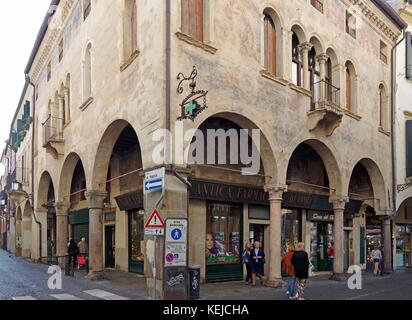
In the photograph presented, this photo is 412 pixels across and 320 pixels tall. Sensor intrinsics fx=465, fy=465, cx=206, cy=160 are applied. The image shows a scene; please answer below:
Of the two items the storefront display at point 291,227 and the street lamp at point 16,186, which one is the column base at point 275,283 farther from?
the street lamp at point 16,186

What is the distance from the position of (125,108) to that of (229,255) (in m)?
6.45

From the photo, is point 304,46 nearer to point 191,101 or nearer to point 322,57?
point 322,57

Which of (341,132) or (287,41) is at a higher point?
(287,41)

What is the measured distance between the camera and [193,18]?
13.1 m

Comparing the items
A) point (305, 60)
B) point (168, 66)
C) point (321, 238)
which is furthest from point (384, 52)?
point (168, 66)

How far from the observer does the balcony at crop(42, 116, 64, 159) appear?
20.3 meters

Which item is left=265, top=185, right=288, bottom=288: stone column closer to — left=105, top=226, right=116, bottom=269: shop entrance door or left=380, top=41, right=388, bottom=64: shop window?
left=105, top=226, right=116, bottom=269: shop entrance door

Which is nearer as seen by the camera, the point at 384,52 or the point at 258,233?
the point at 258,233

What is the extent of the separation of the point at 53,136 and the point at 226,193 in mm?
8981

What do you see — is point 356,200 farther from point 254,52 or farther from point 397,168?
point 254,52

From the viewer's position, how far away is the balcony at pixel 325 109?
1609 cm

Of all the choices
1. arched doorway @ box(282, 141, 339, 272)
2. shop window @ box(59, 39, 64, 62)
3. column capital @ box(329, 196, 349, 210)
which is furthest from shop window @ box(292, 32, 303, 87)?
shop window @ box(59, 39, 64, 62)

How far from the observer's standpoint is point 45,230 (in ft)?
83.1

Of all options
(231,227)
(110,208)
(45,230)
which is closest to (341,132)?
(231,227)
